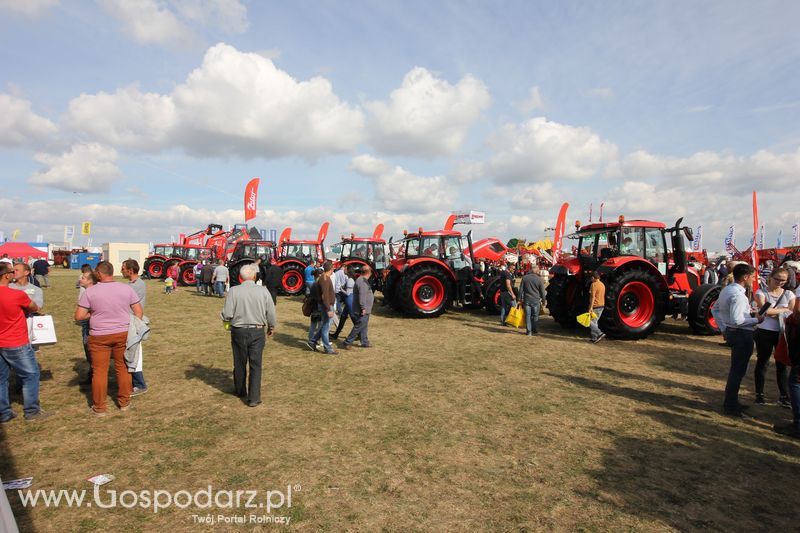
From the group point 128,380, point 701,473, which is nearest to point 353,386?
point 128,380

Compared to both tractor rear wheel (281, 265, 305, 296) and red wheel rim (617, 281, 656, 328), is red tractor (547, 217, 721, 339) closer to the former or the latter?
red wheel rim (617, 281, 656, 328)

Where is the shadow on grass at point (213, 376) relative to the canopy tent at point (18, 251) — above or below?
below

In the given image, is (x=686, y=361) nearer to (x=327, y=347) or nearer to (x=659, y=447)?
(x=659, y=447)

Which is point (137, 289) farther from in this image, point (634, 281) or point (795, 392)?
point (634, 281)

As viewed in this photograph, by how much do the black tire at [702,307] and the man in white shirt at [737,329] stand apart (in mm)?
4206

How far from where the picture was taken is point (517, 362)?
6.55 meters

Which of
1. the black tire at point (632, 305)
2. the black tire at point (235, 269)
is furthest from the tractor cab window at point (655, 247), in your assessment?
the black tire at point (235, 269)

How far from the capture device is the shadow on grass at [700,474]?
2.81 m

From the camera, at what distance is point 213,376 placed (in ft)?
19.1

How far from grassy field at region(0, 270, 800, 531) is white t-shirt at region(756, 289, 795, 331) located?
3.15 ft

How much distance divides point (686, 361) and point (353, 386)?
5345 millimetres

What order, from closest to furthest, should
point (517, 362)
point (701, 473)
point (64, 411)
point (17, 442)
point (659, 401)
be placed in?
1. point (701, 473)
2. point (17, 442)
3. point (64, 411)
4. point (659, 401)
5. point (517, 362)

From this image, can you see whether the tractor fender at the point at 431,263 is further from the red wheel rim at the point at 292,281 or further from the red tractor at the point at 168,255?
the red tractor at the point at 168,255

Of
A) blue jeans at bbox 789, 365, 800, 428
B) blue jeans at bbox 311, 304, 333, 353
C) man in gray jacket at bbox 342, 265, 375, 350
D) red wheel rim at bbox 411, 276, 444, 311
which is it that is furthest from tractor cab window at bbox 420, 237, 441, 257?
blue jeans at bbox 789, 365, 800, 428
